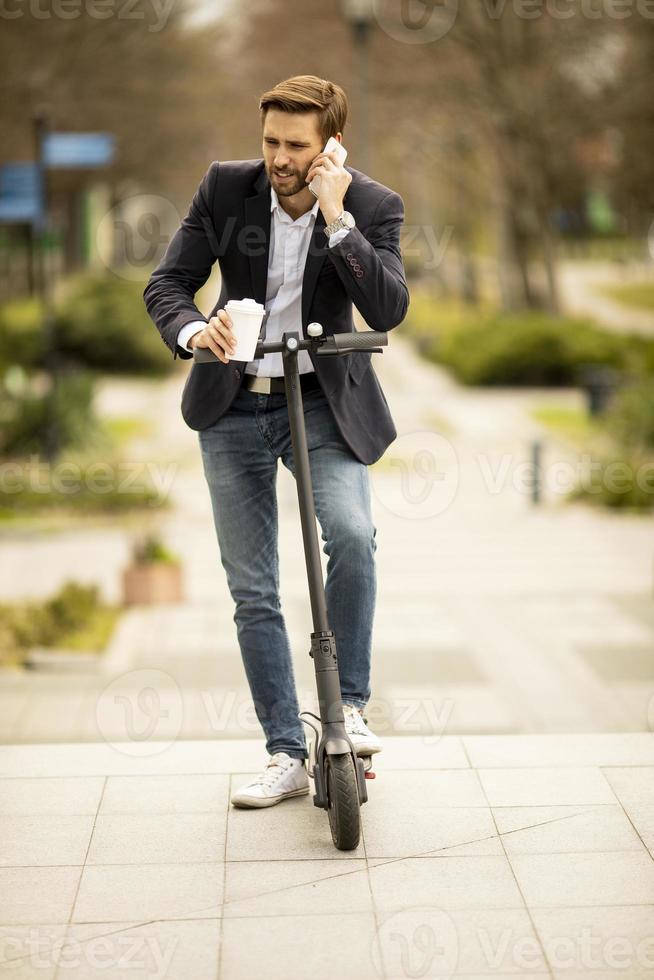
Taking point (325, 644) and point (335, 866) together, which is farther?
point (325, 644)

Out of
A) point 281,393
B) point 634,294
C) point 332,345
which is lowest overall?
point 634,294

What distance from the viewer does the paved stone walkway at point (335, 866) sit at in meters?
2.68

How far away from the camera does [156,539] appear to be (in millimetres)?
9141

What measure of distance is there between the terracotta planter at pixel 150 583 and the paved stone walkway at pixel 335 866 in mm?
4853

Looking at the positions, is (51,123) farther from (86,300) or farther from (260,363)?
(260,363)

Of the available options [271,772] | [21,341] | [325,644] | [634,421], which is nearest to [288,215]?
[325,644]

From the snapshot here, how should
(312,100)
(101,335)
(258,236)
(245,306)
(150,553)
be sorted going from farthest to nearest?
(101,335) → (150,553) → (258,236) → (312,100) → (245,306)

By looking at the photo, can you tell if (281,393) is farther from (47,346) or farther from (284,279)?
(47,346)

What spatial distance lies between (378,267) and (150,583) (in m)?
5.88

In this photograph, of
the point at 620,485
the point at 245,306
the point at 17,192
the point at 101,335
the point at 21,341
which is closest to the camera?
the point at 245,306

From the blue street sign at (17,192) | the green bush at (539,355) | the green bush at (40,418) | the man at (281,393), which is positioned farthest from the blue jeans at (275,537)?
the green bush at (539,355)

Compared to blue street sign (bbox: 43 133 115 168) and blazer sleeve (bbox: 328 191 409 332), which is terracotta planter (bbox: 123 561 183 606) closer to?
blazer sleeve (bbox: 328 191 409 332)

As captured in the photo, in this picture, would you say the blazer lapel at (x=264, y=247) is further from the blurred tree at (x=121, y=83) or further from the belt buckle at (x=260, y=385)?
the blurred tree at (x=121, y=83)

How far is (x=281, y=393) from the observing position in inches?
134
